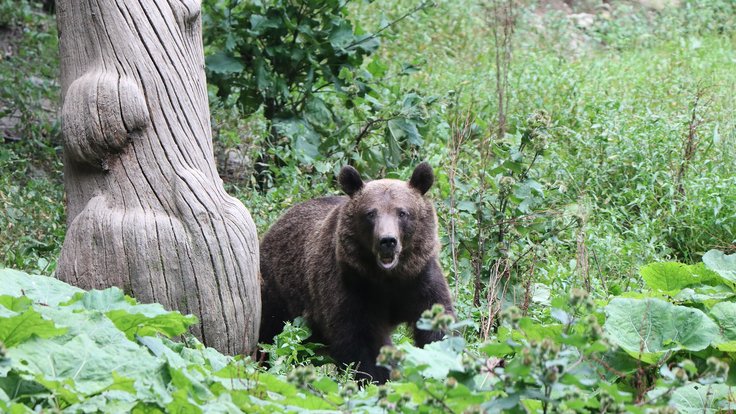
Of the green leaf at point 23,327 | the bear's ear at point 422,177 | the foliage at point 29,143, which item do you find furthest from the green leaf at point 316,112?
the green leaf at point 23,327

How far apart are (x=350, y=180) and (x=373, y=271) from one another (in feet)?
2.22

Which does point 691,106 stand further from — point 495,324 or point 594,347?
point 594,347

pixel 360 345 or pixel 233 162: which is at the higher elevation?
pixel 233 162

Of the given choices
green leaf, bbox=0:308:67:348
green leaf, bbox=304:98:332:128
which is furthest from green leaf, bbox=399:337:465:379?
green leaf, bbox=304:98:332:128

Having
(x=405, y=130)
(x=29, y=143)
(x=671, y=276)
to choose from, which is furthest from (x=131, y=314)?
(x=29, y=143)

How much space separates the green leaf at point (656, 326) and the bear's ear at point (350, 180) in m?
2.43

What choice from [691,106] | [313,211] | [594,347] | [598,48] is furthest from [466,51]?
[594,347]

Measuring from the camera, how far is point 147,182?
5793 mm

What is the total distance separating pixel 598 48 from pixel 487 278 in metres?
8.58

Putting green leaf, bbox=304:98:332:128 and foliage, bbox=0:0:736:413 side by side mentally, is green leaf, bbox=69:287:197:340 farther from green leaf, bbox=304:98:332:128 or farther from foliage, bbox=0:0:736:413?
green leaf, bbox=304:98:332:128

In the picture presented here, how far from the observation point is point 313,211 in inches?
305

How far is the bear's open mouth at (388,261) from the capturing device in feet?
21.5

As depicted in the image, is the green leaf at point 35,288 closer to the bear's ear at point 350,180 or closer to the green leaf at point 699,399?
the bear's ear at point 350,180

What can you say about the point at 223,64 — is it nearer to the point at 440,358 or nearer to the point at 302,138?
the point at 302,138
